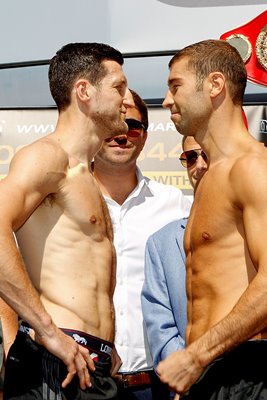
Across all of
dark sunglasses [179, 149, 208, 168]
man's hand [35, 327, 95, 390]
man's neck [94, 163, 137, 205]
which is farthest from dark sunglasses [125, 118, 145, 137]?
man's hand [35, 327, 95, 390]

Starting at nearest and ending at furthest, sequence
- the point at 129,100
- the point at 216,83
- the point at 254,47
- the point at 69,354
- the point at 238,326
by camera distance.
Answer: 1. the point at 238,326
2. the point at 69,354
3. the point at 216,83
4. the point at 129,100
5. the point at 254,47

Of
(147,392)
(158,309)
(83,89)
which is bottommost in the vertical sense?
(147,392)

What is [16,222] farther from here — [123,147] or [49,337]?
[123,147]

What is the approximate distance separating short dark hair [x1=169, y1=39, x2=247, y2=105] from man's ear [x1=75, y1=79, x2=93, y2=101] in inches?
16.4

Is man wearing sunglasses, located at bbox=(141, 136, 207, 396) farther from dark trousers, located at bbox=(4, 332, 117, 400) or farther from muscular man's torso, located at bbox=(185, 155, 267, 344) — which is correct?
dark trousers, located at bbox=(4, 332, 117, 400)

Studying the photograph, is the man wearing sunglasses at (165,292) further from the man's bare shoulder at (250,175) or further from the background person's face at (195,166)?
the man's bare shoulder at (250,175)

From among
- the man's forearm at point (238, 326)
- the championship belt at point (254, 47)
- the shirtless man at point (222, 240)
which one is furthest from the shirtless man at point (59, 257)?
the championship belt at point (254, 47)

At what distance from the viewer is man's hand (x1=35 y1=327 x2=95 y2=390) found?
3.12m

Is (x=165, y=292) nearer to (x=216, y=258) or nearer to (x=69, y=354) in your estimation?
(x=216, y=258)

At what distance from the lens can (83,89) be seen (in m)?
3.62

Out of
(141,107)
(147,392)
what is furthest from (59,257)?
(141,107)

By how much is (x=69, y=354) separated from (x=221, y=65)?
1.23 m

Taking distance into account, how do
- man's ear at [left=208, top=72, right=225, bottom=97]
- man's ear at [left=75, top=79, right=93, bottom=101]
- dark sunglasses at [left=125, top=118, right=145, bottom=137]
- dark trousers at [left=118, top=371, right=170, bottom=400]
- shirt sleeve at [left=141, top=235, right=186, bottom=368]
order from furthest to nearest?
dark sunglasses at [left=125, top=118, right=145, bottom=137]
dark trousers at [left=118, top=371, right=170, bottom=400]
shirt sleeve at [left=141, top=235, right=186, bottom=368]
man's ear at [left=75, top=79, right=93, bottom=101]
man's ear at [left=208, top=72, right=225, bottom=97]

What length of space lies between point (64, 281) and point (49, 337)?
0.81 ft
